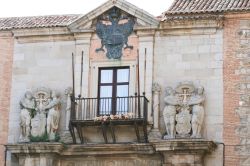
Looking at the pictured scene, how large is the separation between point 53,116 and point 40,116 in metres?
0.35

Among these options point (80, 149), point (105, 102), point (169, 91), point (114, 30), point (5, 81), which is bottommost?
point (80, 149)

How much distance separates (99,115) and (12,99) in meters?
2.60

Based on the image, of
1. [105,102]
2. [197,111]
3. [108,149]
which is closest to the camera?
[197,111]

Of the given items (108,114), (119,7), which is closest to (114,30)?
(119,7)

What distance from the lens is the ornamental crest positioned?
2228 cm

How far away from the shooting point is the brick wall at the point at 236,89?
20797 millimetres

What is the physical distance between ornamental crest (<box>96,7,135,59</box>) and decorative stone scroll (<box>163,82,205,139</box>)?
1936 mm

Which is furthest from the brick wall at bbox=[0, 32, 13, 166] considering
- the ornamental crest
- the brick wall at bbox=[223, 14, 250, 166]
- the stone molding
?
the brick wall at bbox=[223, 14, 250, 166]

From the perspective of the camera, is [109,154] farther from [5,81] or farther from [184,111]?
[5,81]

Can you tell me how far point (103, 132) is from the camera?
21500 millimetres

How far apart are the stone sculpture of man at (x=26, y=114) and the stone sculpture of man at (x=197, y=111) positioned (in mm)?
4243

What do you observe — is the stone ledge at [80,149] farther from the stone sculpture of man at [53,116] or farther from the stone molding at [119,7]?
the stone molding at [119,7]

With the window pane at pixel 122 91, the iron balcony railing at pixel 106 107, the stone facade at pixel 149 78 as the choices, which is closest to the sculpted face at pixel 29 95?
the stone facade at pixel 149 78

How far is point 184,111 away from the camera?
21.1 metres
